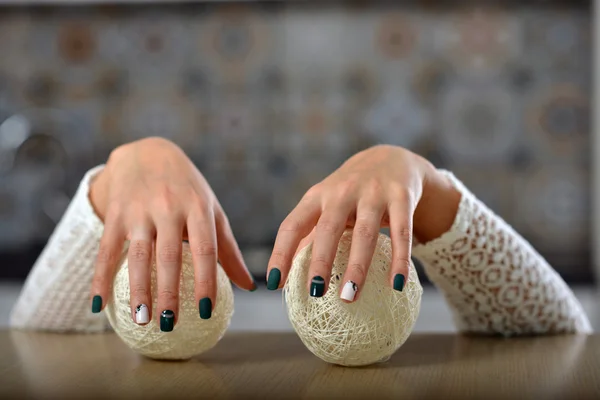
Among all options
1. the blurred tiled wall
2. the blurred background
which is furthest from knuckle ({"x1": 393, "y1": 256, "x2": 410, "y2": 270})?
the blurred tiled wall

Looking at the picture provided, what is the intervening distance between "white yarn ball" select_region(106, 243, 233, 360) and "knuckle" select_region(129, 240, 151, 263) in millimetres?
19

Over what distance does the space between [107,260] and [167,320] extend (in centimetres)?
11

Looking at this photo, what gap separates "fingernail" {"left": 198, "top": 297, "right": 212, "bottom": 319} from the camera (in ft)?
2.10

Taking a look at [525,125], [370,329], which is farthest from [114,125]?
[370,329]

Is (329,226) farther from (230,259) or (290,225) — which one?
(230,259)

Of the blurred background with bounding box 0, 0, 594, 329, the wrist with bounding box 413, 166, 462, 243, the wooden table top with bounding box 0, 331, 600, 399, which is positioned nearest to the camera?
the wooden table top with bounding box 0, 331, 600, 399

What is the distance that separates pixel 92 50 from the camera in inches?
93.7

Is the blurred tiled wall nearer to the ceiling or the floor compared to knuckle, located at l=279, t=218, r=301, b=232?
nearer to the floor

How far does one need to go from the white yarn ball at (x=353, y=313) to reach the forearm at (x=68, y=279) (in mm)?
329

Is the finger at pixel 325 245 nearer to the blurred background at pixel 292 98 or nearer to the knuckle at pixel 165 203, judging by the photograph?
the knuckle at pixel 165 203

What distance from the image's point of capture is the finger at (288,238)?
62 cm

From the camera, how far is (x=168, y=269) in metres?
0.65

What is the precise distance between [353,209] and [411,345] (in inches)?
8.0

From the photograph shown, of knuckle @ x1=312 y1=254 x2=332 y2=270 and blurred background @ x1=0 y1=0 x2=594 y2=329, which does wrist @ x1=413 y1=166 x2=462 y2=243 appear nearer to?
knuckle @ x1=312 y1=254 x2=332 y2=270
